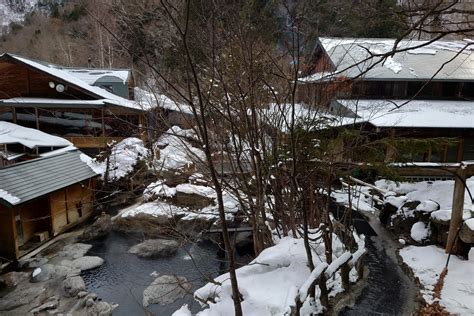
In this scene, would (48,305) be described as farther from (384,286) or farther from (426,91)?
(426,91)

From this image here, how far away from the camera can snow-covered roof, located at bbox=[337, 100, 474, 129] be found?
1338 cm

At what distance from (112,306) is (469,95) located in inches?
684

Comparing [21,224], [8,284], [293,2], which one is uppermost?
[293,2]

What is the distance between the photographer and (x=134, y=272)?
9.88 metres

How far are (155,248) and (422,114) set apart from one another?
11466 millimetres

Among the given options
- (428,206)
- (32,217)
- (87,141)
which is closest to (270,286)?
(428,206)

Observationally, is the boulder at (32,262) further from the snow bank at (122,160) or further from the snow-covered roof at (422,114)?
the snow-covered roof at (422,114)

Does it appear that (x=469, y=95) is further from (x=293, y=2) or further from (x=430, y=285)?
(x=293, y=2)

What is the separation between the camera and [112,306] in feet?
27.2

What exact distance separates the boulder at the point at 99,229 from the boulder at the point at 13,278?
2434mm

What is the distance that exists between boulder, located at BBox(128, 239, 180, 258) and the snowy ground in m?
6.25

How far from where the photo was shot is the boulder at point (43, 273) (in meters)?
9.45

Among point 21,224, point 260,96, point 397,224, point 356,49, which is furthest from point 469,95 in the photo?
point 21,224

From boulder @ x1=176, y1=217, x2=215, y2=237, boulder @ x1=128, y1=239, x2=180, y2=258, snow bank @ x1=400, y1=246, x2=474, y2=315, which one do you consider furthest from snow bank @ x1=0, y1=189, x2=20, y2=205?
snow bank @ x1=400, y1=246, x2=474, y2=315
